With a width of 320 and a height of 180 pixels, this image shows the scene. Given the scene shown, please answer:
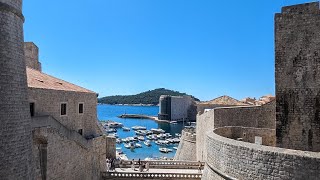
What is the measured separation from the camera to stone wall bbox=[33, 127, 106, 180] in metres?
14.8

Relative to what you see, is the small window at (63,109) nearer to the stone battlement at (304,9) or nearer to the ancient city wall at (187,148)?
the stone battlement at (304,9)

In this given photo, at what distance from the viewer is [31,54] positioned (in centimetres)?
2836

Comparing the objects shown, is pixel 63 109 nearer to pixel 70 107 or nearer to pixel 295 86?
pixel 70 107

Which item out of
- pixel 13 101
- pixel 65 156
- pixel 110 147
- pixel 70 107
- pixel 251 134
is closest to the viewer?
pixel 13 101

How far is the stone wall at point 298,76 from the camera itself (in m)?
14.0

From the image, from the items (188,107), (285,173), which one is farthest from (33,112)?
(188,107)

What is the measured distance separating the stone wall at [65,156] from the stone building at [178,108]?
90629mm

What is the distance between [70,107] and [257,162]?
43.9 ft

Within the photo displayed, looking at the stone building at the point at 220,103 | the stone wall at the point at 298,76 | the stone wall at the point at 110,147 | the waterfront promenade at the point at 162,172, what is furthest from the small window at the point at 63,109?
the stone building at the point at 220,103

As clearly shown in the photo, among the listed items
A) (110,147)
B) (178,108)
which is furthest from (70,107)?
(178,108)

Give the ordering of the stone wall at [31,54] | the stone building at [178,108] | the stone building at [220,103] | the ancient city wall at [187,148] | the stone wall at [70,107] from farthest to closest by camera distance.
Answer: the stone building at [178,108]
the stone building at [220,103]
the ancient city wall at [187,148]
the stone wall at [31,54]
the stone wall at [70,107]

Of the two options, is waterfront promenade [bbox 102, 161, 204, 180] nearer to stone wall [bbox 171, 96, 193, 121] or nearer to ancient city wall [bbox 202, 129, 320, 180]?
ancient city wall [bbox 202, 129, 320, 180]

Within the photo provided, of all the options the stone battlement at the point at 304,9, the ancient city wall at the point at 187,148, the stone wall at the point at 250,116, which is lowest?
the ancient city wall at the point at 187,148

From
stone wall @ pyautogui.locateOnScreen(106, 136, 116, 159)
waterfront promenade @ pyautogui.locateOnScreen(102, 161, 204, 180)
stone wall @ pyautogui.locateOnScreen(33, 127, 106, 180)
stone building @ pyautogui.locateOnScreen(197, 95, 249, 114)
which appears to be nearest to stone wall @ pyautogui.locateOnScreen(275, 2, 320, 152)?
waterfront promenade @ pyautogui.locateOnScreen(102, 161, 204, 180)
